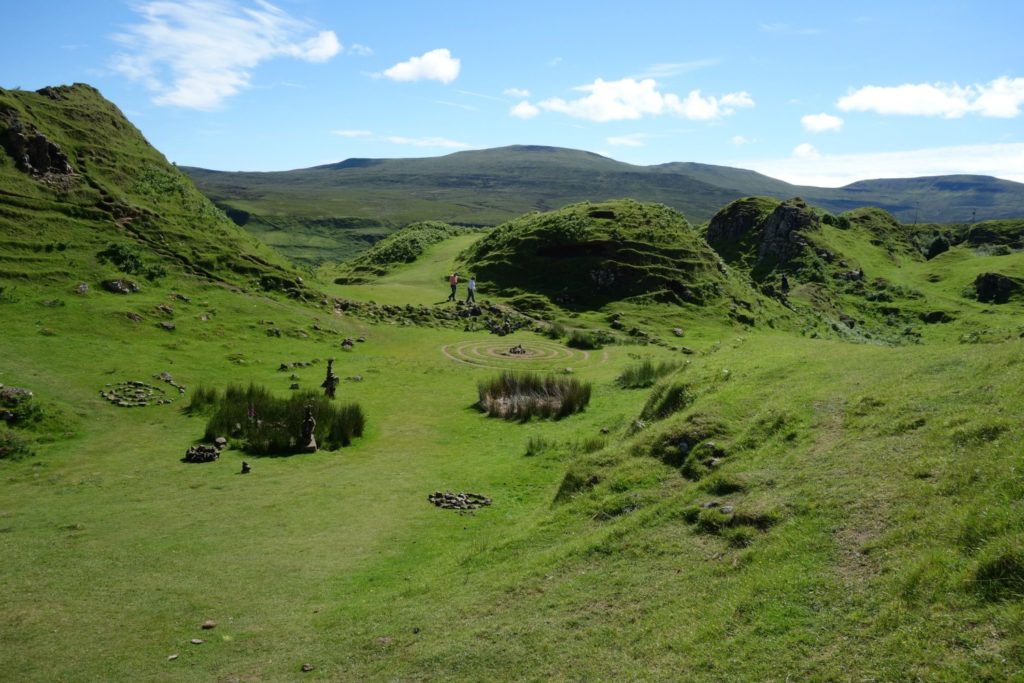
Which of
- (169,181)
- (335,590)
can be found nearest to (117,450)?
(335,590)

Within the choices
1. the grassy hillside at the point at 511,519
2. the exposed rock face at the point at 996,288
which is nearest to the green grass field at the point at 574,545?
the grassy hillside at the point at 511,519

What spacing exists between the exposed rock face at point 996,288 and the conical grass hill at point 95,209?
83.6 m

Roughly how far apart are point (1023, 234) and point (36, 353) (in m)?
149

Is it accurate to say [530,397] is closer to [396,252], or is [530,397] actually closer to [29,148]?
[29,148]

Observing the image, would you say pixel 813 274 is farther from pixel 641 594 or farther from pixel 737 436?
pixel 641 594

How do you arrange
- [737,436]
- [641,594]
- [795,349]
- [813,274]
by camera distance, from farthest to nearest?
1. [813,274]
2. [795,349]
3. [737,436]
4. [641,594]

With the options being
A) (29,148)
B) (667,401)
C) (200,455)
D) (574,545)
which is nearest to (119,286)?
(29,148)

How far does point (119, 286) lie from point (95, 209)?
1131 cm

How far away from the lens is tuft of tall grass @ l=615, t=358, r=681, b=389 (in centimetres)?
3488

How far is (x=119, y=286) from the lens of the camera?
143 ft

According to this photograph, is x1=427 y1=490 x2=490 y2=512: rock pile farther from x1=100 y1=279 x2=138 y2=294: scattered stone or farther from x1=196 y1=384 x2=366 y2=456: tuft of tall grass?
x1=100 y1=279 x2=138 y2=294: scattered stone

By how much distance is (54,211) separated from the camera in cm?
4831

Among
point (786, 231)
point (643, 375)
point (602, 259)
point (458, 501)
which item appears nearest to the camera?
point (458, 501)

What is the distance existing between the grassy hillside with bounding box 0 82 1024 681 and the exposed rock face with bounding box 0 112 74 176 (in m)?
13.5
